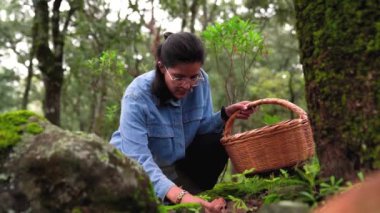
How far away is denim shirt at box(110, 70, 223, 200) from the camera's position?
139 inches

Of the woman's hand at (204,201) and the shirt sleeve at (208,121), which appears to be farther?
the shirt sleeve at (208,121)

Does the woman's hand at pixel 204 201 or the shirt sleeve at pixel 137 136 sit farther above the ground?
the shirt sleeve at pixel 137 136

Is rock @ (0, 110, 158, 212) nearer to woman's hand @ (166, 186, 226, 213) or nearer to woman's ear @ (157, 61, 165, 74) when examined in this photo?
woman's hand @ (166, 186, 226, 213)

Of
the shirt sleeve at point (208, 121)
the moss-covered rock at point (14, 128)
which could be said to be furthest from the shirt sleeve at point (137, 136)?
the moss-covered rock at point (14, 128)

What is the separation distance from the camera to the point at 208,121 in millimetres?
4512

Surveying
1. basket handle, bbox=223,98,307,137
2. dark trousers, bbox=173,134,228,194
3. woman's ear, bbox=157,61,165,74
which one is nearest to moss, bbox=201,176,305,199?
basket handle, bbox=223,98,307,137

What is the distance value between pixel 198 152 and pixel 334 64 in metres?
2.26

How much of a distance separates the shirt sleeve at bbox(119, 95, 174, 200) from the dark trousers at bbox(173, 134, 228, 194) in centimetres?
75

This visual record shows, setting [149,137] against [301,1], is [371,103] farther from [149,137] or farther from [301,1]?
[149,137]

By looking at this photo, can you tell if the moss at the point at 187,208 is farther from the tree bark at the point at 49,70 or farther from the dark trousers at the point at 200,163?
the tree bark at the point at 49,70

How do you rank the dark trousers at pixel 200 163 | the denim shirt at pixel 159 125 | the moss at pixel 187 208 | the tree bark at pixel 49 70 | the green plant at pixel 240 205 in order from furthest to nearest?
the tree bark at pixel 49 70
the dark trousers at pixel 200 163
the denim shirt at pixel 159 125
the green plant at pixel 240 205
the moss at pixel 187 208

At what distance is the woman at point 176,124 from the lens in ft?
11.7

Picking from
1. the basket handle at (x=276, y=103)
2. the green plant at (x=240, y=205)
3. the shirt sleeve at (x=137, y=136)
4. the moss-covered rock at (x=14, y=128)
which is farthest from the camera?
the basket handle at (x=276, y=103)

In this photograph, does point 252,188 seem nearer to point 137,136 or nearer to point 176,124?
point 137,136
